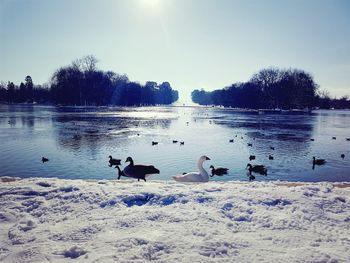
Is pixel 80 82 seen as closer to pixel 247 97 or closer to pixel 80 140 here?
pixel 247 97

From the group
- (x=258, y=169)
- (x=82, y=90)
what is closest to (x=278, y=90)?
(x=82, y=90)

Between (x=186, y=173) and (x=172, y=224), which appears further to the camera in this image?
(x=186, y=173)

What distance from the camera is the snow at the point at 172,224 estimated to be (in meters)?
4.19

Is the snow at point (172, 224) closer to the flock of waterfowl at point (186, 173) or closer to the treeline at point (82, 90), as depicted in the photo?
the flock of waterfowl at point (186, 173)

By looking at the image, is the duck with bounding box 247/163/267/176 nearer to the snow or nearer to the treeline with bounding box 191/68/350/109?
the snow

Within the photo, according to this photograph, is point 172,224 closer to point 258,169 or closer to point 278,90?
point 258,169

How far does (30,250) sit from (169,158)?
50.0 feet

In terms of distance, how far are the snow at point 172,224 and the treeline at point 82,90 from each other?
353 feet

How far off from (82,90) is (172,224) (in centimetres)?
11123

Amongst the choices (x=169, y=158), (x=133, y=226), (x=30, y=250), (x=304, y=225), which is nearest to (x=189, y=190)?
(x=133, y=226)

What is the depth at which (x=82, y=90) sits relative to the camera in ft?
359

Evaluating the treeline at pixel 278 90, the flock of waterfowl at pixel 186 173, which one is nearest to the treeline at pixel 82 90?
the treeline at pixel 278 90

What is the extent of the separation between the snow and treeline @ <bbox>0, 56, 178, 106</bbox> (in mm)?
107549

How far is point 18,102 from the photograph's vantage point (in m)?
150
